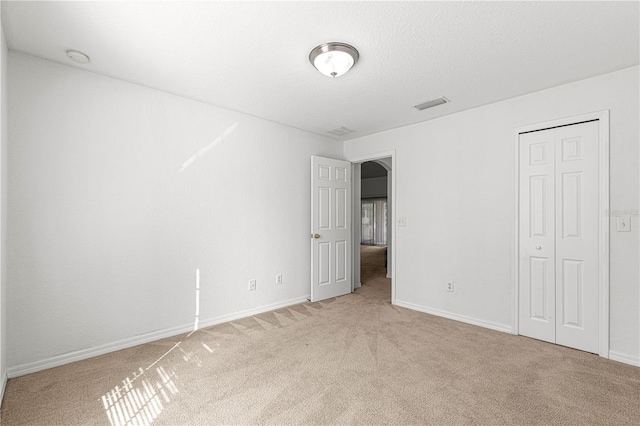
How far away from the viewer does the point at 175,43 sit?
2.15 m

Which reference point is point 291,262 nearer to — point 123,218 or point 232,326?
point 232,326

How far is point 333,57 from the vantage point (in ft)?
7.44

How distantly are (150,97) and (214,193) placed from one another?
1117mm

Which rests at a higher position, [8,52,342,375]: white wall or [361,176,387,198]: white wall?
[361,176,387,198]: white wall

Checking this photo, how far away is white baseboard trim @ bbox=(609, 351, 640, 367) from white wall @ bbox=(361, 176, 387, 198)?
9.22 meters

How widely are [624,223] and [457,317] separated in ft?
5.86

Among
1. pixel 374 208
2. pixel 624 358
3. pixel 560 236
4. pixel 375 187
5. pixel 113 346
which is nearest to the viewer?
pixel 624 358

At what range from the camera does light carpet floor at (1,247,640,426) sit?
183 cm

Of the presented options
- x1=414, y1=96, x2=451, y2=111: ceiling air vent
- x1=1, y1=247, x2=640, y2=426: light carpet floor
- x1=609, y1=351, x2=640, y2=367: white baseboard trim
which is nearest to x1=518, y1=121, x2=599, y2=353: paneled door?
x1=609, y1=351, x2=640, y2=367: white baseboard trim

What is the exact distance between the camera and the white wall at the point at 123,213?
2.32m

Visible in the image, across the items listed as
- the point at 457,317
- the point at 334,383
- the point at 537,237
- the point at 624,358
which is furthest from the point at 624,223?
the point at 334,383

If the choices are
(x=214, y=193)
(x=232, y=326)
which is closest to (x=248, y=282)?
(x=232, y=326)

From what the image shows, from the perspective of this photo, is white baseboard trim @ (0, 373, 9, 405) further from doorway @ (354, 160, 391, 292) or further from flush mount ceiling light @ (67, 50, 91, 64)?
doorway @ (354, 160, 391, 292)

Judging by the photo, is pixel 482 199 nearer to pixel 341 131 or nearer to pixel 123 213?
pixel 341 131
